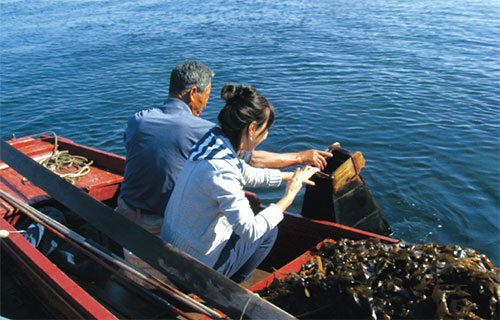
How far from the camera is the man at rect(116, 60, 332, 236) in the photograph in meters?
3.13

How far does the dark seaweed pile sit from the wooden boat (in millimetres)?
390

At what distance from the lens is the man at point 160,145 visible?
3.13 m

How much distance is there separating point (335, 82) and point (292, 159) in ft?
27.3

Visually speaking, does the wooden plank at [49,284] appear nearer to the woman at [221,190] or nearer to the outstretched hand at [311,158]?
the woman at [221,190]

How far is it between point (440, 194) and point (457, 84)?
17.9 feet

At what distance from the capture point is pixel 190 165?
96.3 inches

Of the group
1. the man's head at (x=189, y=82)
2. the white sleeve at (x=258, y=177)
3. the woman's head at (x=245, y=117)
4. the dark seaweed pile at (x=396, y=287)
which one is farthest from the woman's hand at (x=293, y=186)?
the man's head at (x=189, y=82)

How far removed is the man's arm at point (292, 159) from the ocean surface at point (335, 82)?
8.38ft

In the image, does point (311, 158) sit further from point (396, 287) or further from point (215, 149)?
point (215, 149)

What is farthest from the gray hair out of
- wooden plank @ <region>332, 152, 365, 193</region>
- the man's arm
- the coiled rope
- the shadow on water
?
the coiled rope

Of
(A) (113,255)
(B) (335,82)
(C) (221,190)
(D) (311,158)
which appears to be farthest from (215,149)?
(B) (335,82)

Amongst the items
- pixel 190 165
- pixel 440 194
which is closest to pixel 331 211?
pixel 190 165

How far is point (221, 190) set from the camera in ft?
7.73

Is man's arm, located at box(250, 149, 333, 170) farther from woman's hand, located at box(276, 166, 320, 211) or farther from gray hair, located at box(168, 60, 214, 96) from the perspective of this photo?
gray hair, located at box(168, 60, 214, 96)
